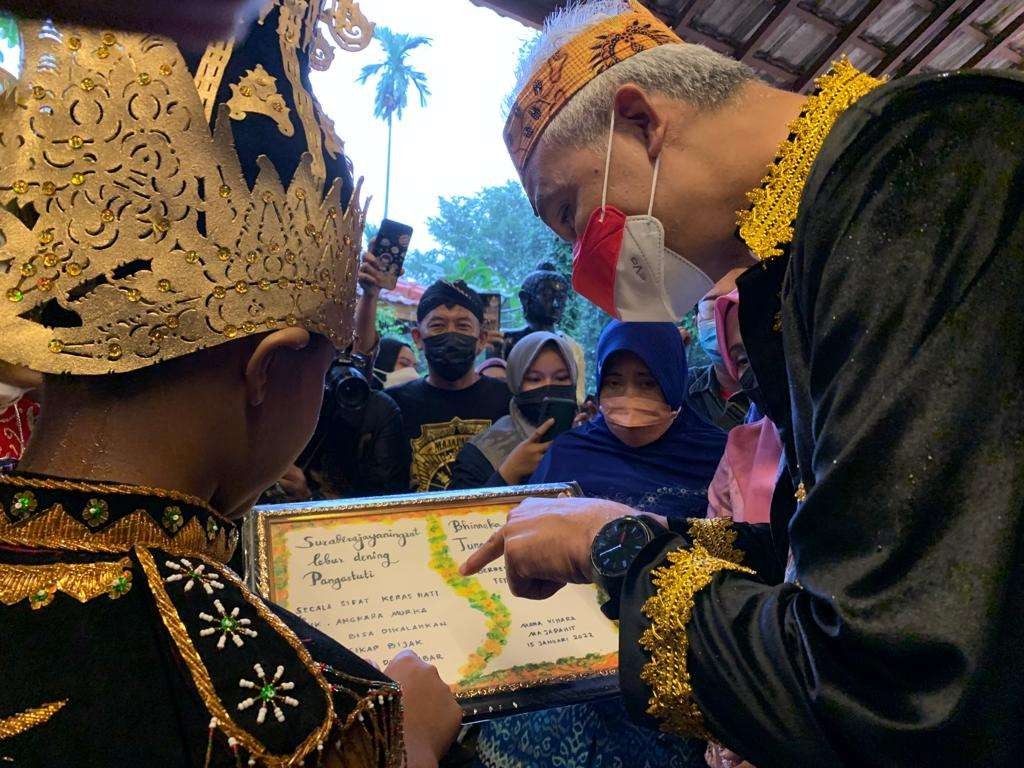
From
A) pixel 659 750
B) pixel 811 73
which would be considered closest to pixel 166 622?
pixel 659 750

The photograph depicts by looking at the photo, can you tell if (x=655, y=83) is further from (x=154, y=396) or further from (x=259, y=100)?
(x=154, y=396)

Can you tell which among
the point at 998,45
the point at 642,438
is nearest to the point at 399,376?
the point at 642,438

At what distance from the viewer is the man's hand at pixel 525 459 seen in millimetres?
3434

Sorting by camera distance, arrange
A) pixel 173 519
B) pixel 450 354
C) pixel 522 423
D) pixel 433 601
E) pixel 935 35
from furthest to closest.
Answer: pixel 935 35, pixel 450 354, pixel 522 423, pixel 433 601, pixel 173 519

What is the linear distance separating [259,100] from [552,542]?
3.38 feet

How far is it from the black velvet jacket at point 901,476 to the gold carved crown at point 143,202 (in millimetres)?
867

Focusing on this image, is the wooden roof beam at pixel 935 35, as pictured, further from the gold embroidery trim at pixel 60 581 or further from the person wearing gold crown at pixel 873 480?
the gold embroidery trim at pixel 60 581

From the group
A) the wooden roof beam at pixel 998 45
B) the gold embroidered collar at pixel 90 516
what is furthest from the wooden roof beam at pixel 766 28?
the gold embroidered collar at pixel 90 516

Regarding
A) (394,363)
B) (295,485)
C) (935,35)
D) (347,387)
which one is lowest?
(394,363)

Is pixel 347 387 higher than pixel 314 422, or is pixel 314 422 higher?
pixel 314 422

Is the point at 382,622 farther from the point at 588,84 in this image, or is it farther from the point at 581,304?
the point at 581,304

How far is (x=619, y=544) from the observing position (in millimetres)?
1466

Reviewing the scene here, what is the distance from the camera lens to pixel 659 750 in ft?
7.21

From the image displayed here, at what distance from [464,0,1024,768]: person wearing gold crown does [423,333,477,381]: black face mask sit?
2.55 metres
